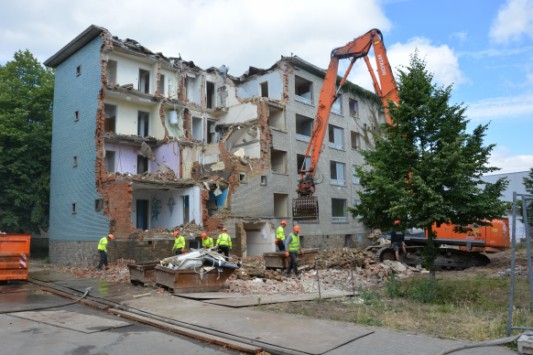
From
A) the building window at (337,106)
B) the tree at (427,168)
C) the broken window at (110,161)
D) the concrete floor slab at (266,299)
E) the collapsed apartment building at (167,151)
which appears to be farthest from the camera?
the building window at (337,106)

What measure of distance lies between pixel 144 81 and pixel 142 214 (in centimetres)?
841

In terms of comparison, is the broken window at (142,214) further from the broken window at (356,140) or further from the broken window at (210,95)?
the broken window at (356,140)

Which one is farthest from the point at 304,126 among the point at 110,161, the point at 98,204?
the point at 98,204

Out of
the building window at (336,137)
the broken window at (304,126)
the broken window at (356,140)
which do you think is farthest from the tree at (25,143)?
the broken window at (356,140)

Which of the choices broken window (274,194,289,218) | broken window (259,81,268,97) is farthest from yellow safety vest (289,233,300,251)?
broken window (259,81,268,97)

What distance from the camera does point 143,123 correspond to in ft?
88.2

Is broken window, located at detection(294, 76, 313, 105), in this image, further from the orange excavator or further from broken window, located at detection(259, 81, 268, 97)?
the orange excavator

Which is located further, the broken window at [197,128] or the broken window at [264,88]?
the broken window at [264,88]

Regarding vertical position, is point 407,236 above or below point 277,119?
below

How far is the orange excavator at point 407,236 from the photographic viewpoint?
631 inches

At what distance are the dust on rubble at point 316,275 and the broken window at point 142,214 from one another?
5.52 metres

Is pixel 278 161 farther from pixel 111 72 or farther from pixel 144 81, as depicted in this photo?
pixel 111 72

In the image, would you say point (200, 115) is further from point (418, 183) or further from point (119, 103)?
point (418, 183)

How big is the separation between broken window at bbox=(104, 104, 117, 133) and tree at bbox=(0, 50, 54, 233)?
5413 millimetres
